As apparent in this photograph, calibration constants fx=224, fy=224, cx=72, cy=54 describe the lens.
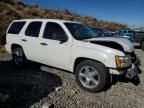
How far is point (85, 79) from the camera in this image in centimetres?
605

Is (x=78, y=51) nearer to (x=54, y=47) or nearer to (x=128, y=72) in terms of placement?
(x=54, y=47)

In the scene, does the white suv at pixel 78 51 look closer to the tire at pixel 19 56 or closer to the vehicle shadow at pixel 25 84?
the tire at pixel 19 56

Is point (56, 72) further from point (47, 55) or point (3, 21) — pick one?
point (3, 21)

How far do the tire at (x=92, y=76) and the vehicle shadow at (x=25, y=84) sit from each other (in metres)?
0.74

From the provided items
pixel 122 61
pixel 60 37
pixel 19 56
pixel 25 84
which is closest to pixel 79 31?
pixel 60 37

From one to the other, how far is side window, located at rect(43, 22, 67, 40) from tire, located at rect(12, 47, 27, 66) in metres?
1.54

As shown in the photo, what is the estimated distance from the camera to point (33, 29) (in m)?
7.59

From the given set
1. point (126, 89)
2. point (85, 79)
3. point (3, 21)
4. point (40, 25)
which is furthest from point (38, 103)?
point (3, 21)

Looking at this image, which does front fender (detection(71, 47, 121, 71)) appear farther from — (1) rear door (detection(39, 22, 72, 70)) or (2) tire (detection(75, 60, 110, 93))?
(1) rear door (detection(39, 22, 72, 70))

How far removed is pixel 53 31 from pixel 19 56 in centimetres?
208

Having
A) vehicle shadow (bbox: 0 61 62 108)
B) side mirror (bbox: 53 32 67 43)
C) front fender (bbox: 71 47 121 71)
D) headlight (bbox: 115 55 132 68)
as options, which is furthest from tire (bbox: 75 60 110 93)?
side mirror (bbox: 53 32 67 43)

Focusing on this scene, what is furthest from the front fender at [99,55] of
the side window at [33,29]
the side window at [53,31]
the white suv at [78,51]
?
the side window at [33,29]

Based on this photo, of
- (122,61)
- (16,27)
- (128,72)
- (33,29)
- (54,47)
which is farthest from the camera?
(16,27)

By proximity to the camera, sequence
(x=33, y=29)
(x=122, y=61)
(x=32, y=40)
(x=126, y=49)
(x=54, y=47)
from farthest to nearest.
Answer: (x=33, y=29) < (x=32, y=40) < (x=54, y=47) < (x=126, y=49) < (x=122, y=61)
